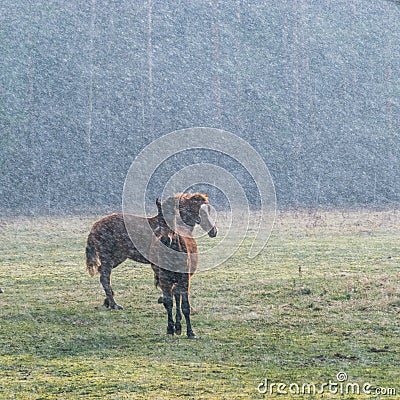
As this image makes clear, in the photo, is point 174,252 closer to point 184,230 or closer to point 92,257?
point 184,230

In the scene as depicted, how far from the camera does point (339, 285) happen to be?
14.0 metres

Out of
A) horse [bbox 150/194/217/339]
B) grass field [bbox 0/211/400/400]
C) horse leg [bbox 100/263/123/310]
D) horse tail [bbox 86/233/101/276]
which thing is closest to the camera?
grass field [bbox 0/211/400/400]

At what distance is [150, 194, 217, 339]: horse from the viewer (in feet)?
32.4

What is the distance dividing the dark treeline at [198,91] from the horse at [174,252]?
115ft

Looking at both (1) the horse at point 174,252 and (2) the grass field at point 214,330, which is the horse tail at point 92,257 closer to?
(2) the grass field at point 214,330

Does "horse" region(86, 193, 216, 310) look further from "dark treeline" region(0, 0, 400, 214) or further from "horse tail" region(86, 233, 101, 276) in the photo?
"dark treeline" region(0, 0, 400, 214)

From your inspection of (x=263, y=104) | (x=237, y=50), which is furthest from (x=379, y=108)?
(x=237, y=50)

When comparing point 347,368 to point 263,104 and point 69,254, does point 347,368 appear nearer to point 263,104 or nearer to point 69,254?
point 69,254

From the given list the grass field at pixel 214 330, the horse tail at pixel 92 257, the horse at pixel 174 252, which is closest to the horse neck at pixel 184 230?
the horse at pixel 174 252

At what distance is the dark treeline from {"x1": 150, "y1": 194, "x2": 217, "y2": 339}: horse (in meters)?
35.1

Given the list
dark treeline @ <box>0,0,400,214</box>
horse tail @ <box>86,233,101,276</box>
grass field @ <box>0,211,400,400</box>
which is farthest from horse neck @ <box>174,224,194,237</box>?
dark treeline @ <box>0,0,400,214</box>

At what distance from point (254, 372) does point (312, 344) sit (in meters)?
1.56

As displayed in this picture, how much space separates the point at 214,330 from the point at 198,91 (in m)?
58.7

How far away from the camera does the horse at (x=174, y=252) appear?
9.88 meters
